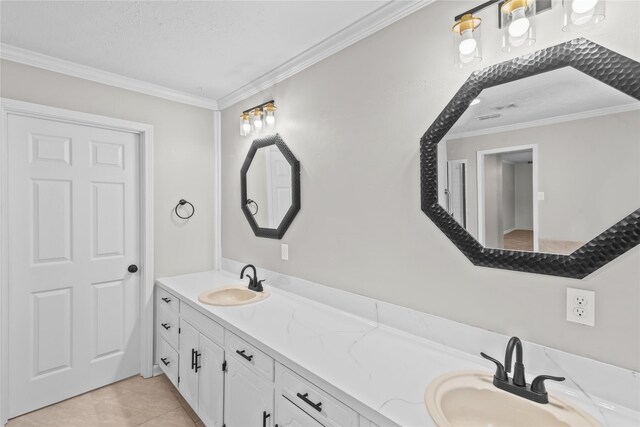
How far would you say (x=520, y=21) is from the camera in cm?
116

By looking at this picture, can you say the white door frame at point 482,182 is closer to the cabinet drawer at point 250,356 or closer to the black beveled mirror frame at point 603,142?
the black beveled mirror frame at point 603,142

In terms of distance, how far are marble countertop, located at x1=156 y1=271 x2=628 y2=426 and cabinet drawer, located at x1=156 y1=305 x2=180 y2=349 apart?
42 cm

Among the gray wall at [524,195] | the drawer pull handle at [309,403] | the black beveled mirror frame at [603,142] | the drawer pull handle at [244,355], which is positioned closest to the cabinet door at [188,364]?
the drawer pull handle at [244,355]

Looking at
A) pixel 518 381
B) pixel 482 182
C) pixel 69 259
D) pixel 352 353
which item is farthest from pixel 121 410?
pixel 482 182

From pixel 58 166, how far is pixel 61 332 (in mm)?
1193

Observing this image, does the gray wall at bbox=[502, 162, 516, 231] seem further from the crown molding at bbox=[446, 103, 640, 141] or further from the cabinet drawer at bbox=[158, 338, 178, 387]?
the cabinet drawer at bbox=[158, 338, 178, 387]

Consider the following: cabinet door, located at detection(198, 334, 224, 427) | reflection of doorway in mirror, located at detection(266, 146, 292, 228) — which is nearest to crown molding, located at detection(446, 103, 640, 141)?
reflection of doorway in mirror, located at detection(266, 146, 292, 228)

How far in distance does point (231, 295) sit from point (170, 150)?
4.52 ft

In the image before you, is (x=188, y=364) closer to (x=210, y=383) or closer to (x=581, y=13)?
(x=210, y=383)

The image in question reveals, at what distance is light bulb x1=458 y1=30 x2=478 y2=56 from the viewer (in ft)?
4.23

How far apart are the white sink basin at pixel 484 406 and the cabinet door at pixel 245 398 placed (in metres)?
0.76

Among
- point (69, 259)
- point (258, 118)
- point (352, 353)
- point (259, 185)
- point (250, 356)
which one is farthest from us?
point (259, 185)

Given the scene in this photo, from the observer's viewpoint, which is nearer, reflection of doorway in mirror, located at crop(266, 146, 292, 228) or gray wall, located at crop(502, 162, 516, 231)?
gray wall, located at crop(502, 162, 516, 231)

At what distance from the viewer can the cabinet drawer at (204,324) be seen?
1825 mm
